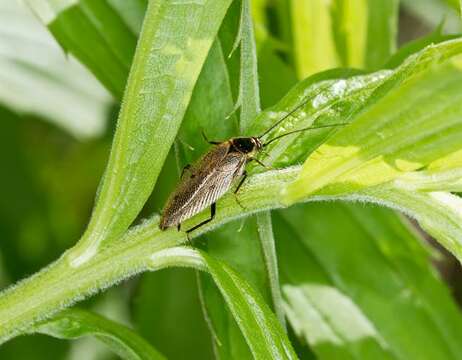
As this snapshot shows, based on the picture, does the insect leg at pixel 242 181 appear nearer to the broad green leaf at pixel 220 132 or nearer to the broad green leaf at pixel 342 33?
the broad green leaf at pixel 220 132

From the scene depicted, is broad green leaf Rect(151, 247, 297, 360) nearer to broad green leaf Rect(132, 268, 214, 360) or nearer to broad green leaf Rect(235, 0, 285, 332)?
broad green leaf Rect(235, 0, 285, 332)

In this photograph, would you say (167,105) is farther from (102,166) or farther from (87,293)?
(102,166)

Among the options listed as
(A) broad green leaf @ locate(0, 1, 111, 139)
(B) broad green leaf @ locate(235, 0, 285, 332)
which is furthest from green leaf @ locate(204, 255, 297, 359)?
(A) broad green leaf @ locate(0, 1, 111, 139)

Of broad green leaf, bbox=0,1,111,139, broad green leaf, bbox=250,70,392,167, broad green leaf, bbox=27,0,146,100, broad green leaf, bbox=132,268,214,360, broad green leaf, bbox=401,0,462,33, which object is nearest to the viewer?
broad green leaf, bbox=250,70,392,167

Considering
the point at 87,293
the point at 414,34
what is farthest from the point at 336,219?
the point at 414,34

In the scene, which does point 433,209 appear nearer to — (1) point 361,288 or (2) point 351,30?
(1) point 361,288

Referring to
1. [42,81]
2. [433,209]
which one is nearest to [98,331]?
[433,209]

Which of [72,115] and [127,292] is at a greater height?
[72,115]
